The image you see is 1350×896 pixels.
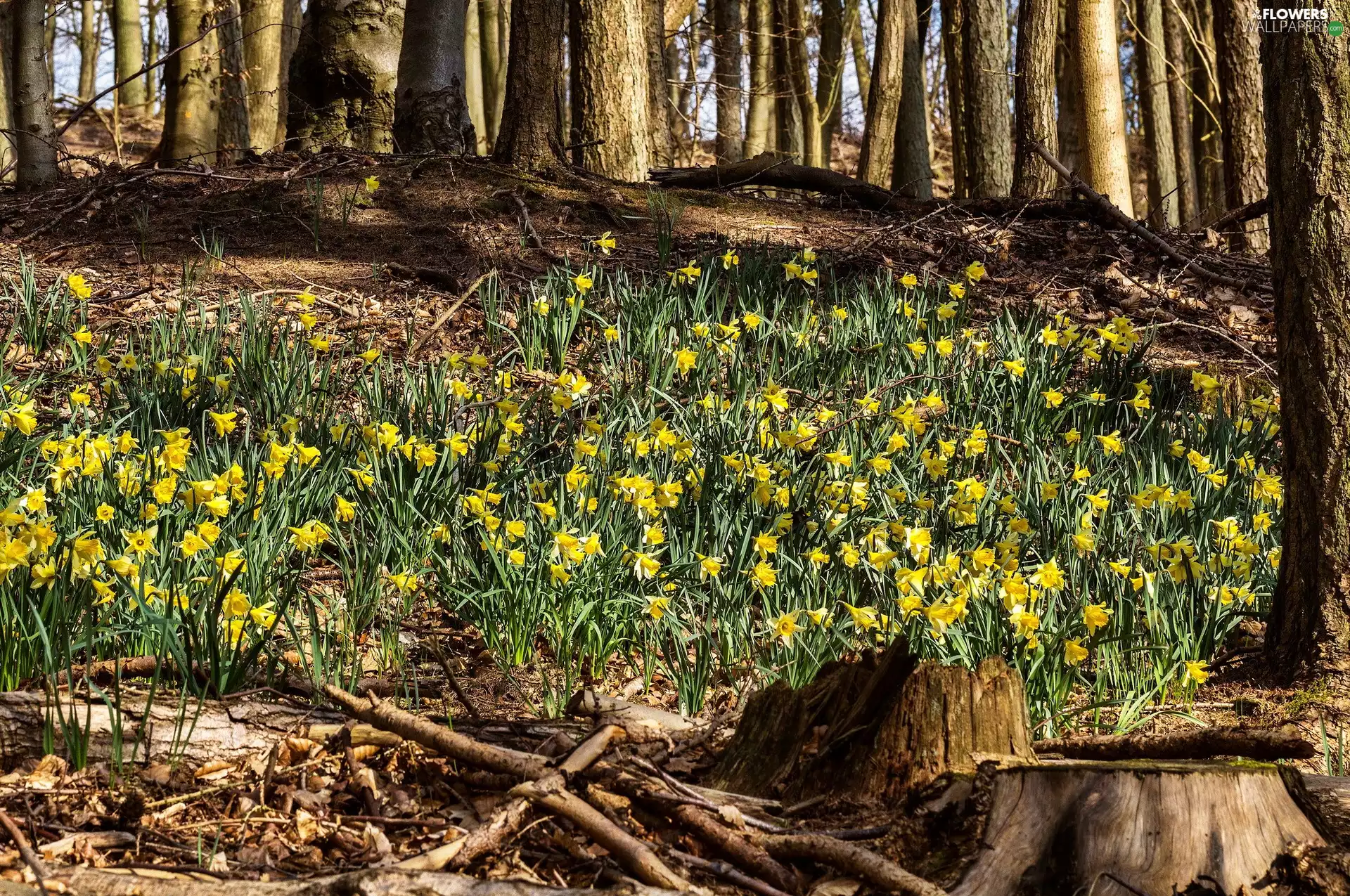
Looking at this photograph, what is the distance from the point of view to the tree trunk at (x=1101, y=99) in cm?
760

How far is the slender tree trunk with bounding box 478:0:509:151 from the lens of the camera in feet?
47.4

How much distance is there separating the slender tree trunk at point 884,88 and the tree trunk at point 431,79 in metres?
4.61

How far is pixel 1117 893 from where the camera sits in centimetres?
145

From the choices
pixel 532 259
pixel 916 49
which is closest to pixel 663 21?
pixel 916 49

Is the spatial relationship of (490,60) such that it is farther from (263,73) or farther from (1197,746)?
(1197,746)

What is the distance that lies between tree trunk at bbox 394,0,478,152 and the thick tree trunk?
166cm

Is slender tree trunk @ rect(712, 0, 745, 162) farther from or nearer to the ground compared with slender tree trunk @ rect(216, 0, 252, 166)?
farther from the ground

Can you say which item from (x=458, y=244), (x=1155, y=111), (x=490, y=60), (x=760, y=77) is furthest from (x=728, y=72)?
(x=458, y=244)

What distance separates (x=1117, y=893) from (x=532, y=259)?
5003 millimetres

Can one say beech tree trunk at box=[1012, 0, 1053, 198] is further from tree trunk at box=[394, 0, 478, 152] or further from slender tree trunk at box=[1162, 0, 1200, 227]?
slender tree trunk at box=[1162, 0, 1200, 227]

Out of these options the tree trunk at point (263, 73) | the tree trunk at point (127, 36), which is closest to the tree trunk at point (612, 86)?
the tree trunk at point (263, 73)

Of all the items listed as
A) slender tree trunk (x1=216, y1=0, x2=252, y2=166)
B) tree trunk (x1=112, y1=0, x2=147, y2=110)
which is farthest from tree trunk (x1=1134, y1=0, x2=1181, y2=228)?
tree trunk (x1=112, y1=0, x2=147, y2=110)

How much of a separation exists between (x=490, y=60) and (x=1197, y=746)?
14.8 m

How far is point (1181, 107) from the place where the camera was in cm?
1571
